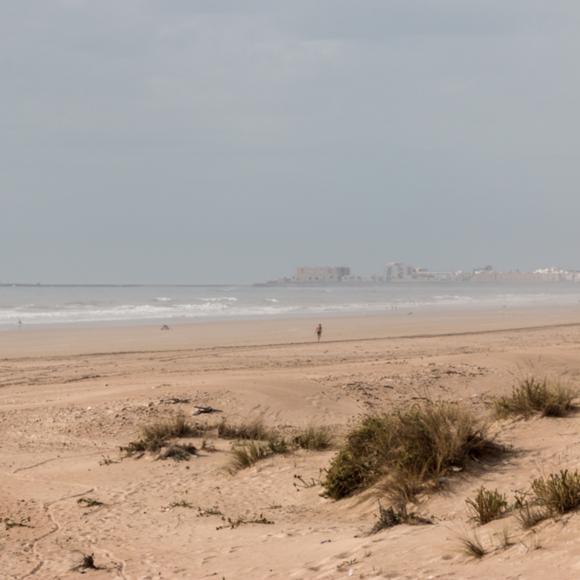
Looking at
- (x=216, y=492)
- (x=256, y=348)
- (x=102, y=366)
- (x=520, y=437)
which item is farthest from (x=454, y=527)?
(x=256, y=348)

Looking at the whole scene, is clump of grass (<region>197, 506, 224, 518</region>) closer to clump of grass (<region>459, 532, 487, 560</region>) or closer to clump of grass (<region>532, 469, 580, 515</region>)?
clump of grass (<region>459, 532, 487, 560</region>)

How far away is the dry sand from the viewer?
604 cm

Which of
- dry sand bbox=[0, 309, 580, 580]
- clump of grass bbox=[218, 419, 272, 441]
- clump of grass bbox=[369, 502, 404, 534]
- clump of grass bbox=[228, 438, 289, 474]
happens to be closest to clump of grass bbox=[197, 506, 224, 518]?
dry sand bbox=[0, 309, 580, 580]

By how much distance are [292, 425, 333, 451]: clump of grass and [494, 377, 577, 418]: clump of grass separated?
2.27m

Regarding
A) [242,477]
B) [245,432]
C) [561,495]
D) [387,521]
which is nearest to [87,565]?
[387,521]

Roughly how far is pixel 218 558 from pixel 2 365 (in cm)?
1784

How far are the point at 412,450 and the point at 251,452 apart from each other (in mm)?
2775

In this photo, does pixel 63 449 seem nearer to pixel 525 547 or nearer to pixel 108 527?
pixel 108 527

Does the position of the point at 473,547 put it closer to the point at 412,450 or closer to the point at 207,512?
the point at 412,450

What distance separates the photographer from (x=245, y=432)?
1251 cm

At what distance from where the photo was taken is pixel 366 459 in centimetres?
847

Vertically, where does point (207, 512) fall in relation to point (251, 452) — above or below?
below

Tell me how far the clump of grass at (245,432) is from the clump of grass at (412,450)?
3.69 meters

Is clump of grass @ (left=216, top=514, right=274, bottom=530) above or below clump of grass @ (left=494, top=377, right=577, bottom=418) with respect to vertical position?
below
